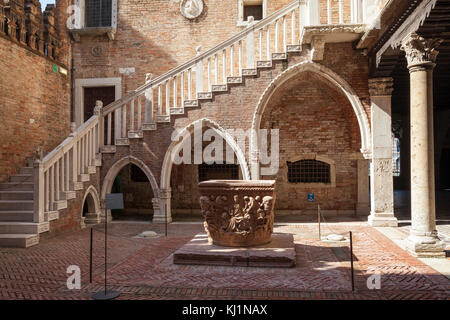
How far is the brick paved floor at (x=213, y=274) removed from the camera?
15.6ft

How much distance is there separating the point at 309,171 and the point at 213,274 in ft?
24.4

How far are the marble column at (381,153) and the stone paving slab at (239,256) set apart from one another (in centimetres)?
411

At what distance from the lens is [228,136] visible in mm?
A: 10016

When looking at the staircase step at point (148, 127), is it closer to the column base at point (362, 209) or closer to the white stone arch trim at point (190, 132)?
the white stone arch trim at point (190, 132)

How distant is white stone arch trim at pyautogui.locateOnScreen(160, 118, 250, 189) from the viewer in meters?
9.95

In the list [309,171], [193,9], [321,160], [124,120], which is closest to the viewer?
[124,120]

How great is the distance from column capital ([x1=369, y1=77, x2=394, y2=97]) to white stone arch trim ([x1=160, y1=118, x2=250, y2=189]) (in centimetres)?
386

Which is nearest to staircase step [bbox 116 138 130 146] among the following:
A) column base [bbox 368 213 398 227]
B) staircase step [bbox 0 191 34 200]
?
staircase step [bbox 0 191 34 200]

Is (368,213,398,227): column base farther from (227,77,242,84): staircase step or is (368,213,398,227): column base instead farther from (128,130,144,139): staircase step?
(128,130,144,139): staircase step

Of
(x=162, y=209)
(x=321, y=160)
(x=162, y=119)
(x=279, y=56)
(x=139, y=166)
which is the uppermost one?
(x=279, y=56)

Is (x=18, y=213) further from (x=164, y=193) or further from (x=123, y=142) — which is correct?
(x=164, y=193)

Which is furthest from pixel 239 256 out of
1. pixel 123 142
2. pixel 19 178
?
pixel 19 178

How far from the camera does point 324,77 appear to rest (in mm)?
9836

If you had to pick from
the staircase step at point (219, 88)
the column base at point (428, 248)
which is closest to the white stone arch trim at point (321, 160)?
the staircase step at point (219, 88)
